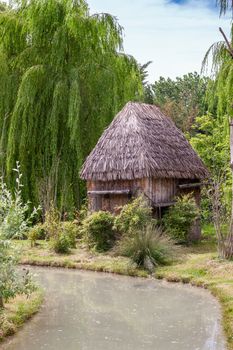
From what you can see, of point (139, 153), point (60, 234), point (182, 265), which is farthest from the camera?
point (139, 153)

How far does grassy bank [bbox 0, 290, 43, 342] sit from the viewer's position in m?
7.26

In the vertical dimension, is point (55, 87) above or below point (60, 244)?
above

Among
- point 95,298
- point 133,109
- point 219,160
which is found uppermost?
point 133,109

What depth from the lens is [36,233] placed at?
14672 millimetres

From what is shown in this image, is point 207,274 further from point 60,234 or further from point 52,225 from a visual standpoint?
point 52,225

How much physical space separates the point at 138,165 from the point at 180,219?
177 cm

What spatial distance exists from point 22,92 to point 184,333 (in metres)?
10.6

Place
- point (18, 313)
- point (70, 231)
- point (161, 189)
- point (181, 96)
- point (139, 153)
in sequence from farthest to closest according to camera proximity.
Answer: point (181, 96)
point (161, 189)
point (70, 231)
point (139, 153)
point (18, 313)

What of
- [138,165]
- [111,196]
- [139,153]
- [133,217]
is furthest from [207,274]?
[111,196]

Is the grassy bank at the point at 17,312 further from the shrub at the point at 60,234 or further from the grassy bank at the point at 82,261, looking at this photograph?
the shrub at the point at 60,234

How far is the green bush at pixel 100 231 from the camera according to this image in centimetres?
1341

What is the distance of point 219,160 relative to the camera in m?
19.5

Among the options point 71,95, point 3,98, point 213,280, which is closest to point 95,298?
point 213,280

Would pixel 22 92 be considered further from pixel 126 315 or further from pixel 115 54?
pixel 126 315
